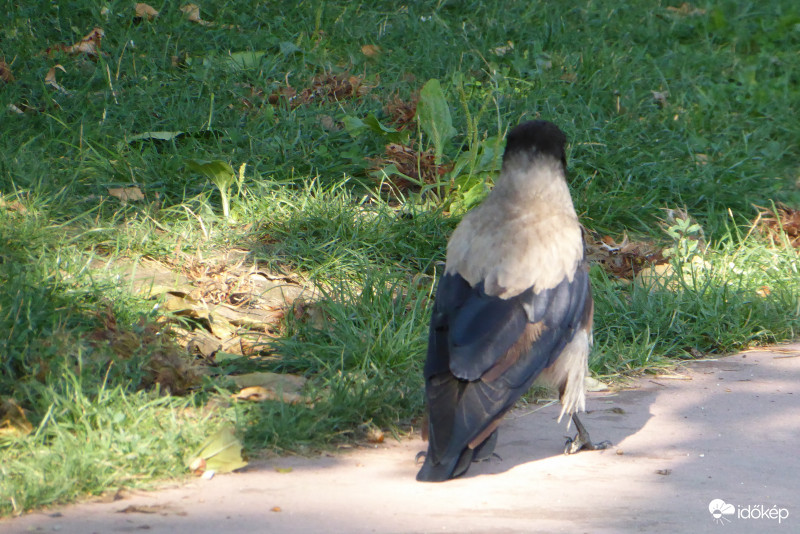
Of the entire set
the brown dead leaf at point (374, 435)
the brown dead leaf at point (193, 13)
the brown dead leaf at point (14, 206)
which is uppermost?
the brown dead leaf at point (193, 13)

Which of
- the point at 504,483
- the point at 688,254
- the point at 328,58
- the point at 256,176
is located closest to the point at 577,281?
the point at 504,483

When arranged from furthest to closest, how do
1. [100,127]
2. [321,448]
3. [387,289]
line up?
[100,127], [387,289], [321,448]

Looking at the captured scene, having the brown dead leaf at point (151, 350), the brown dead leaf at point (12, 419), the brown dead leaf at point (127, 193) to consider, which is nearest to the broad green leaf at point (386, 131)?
the brown dead leaf at point (127, 193)

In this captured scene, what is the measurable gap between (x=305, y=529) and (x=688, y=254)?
3.30m

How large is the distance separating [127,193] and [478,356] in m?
2.90

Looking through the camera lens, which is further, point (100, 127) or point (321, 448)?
point (100, 127)

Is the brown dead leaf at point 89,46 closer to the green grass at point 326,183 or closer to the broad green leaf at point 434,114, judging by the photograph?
the green grass at point 326,183

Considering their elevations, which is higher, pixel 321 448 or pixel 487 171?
pixel 487 171

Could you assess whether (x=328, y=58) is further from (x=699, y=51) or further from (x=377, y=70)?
(x=699, y=51)

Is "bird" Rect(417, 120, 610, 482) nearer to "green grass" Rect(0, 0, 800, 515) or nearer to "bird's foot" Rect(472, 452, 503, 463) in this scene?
"bird's foot" Rect(472, 452, 503, 463)

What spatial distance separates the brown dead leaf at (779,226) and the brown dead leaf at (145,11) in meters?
4.47

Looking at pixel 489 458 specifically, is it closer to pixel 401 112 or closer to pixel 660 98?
pixel 401 112

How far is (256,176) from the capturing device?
5.72 m

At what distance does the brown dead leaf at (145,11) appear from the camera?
7.17 m
